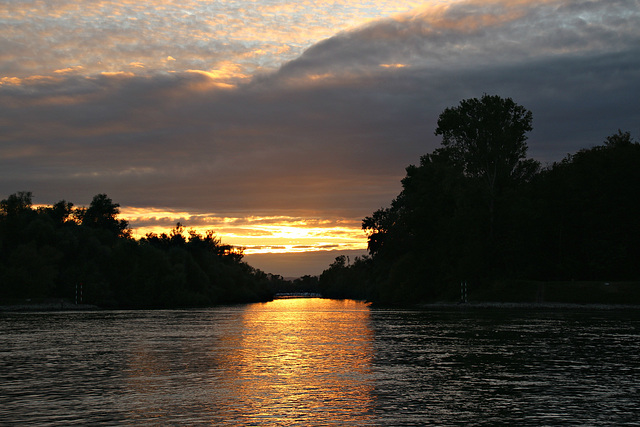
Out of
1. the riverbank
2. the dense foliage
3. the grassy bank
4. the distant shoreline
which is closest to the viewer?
the distant shoreline

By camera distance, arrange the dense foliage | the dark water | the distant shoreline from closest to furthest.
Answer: the dark water → the distant shoreline → the dense foliage

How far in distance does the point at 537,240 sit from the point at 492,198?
9786 mm

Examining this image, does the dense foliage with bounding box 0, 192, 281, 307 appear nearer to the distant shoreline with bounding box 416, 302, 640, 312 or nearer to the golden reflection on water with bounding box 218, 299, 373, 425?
the distant shoreline with bounding box 416, 302, 640, 312

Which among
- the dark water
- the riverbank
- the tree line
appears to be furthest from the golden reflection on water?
the riverbank

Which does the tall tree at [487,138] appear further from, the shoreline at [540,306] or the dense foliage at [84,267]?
the dense foliage at [84,267]

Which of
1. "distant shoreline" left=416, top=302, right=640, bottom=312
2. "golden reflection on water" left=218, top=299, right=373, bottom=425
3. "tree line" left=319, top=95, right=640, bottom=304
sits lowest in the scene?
"golden reflection on water" left=218, top=299, right=373, bottom=425

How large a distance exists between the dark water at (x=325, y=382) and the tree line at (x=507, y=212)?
215 ft

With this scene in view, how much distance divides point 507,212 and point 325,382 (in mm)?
93843

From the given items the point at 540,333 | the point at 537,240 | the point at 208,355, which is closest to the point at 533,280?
the point at 537,240

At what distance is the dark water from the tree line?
65.5 m

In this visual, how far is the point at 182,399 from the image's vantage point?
20.0m

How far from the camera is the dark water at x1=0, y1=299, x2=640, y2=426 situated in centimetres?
1744

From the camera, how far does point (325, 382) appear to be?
2367cm

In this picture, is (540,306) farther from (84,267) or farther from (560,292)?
(84,267)
